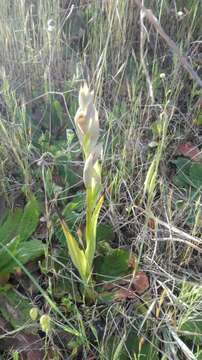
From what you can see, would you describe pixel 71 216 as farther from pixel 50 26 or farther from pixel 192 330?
pixel 50 26

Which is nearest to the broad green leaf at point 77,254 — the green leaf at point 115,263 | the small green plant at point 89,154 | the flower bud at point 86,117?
the small green plant at point 89,154

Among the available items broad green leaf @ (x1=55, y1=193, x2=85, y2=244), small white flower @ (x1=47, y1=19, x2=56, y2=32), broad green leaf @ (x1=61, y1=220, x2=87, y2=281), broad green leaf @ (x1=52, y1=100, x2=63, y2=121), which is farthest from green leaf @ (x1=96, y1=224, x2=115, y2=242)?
small white flower @ (x1=47, y1=19, x2=56, y2=32)

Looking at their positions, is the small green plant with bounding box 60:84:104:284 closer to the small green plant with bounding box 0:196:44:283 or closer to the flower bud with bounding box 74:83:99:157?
the flower bud with bounding box 74:83:99:157

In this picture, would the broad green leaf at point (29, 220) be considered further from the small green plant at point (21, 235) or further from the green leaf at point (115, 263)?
the green leaf at point (115, 263)

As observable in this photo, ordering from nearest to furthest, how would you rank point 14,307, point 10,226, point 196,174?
point 14,307
point 10,226
point 196,174

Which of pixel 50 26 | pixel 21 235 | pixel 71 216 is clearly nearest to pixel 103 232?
pixel 71 216

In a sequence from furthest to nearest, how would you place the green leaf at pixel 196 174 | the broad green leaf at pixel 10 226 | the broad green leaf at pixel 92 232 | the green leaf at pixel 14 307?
the green leaf at pixel 196 174 < the broad green leaf at pixel 10 226 < the green leaf at pixel 14 307 < the broad green leaf at pixel 92 232
